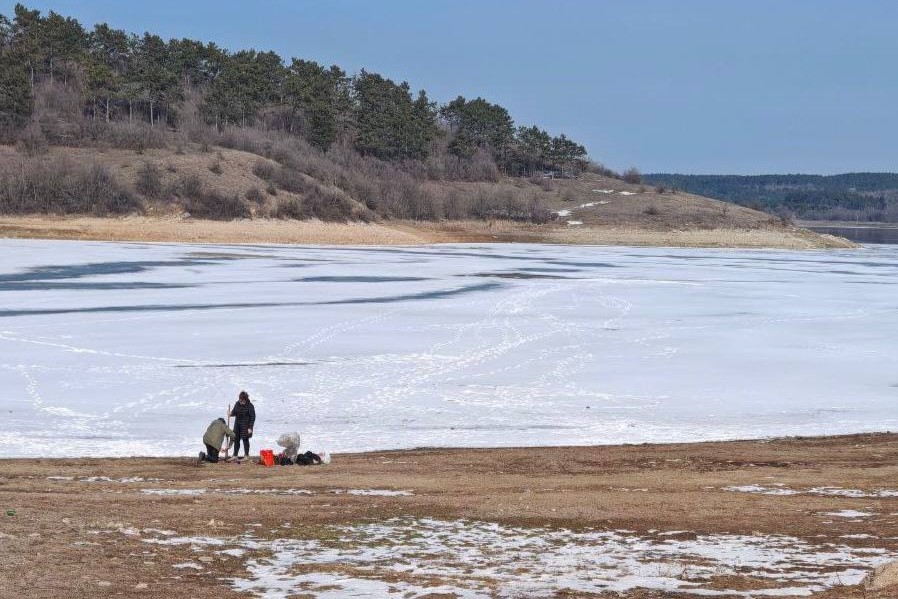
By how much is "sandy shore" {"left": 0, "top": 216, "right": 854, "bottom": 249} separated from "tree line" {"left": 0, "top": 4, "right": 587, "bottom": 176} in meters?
22.8

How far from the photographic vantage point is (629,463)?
49.8 feet

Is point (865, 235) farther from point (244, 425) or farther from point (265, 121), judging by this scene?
point (244, 425)

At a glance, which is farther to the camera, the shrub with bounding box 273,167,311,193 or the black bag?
the shrub with bounding box 273,167,311,193

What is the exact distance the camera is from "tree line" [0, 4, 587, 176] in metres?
99.9

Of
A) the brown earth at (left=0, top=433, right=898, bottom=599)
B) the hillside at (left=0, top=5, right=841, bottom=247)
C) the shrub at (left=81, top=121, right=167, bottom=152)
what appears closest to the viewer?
the brown earth at (left=0, top=433, right=898, bottom=599)

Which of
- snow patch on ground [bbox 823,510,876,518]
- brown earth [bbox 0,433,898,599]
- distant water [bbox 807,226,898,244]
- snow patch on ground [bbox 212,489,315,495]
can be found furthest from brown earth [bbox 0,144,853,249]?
snow patch on ground [bbox 823,510,876,518]

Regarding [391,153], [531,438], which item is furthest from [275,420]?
[391,153]

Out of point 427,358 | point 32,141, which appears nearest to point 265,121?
point 32,141

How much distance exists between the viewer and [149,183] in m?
73.8

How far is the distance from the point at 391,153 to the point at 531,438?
95.2 m

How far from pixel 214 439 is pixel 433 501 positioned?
3880mm

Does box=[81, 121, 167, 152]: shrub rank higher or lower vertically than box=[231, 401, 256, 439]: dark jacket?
higher

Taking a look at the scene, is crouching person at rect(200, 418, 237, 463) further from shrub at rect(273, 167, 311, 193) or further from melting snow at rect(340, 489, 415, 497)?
shrub at rect(273, 167, 311, 193)

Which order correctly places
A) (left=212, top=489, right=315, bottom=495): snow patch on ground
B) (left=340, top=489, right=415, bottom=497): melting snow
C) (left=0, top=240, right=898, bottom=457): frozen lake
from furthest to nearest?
(left=0, top=240, right=898, bottom=457): frozen lake
(left=212, top=489, right=315, bottom=495): snow patch on ground
(left=340, top=489, right=415, bottom=497): melting snow
